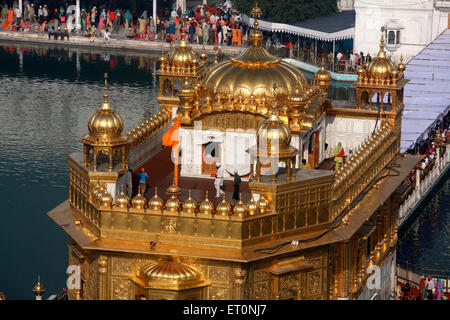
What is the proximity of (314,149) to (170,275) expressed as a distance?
8.68m

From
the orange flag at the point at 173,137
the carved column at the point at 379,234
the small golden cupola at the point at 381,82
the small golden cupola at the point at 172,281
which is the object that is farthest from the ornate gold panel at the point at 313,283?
the small golden cupola at the point at 381,82

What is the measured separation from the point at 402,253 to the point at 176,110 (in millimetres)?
13257

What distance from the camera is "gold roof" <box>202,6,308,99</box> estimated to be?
112ft

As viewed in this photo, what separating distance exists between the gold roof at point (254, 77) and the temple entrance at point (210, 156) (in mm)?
1274

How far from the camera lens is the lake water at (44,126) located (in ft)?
144

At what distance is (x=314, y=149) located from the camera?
1421 inches

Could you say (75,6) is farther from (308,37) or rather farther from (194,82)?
(194,82)

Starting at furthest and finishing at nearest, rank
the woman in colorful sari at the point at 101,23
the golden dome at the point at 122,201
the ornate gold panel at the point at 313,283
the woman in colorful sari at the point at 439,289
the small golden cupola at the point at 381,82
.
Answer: the woman in colorful sari at the point at 101,23 → the woman in colorful sari at the point at 439,289 → the small golden cupola at the point at 381,82 → the ornate gold panel at the point at 313,283 → the golden dome at the point at 122,201

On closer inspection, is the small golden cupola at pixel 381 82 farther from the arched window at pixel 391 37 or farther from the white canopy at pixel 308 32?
the white canopy at pixel 308 32

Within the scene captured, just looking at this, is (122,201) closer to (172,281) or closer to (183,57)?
(172,281)

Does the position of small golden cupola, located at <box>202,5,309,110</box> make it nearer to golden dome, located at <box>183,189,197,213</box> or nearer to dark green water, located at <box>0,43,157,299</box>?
golden dome, located at <box>183,189,197,213</box>

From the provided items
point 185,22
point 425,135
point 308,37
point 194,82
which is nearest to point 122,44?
point 185,22

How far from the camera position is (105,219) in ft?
95.5

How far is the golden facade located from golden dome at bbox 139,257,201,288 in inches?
0.8
